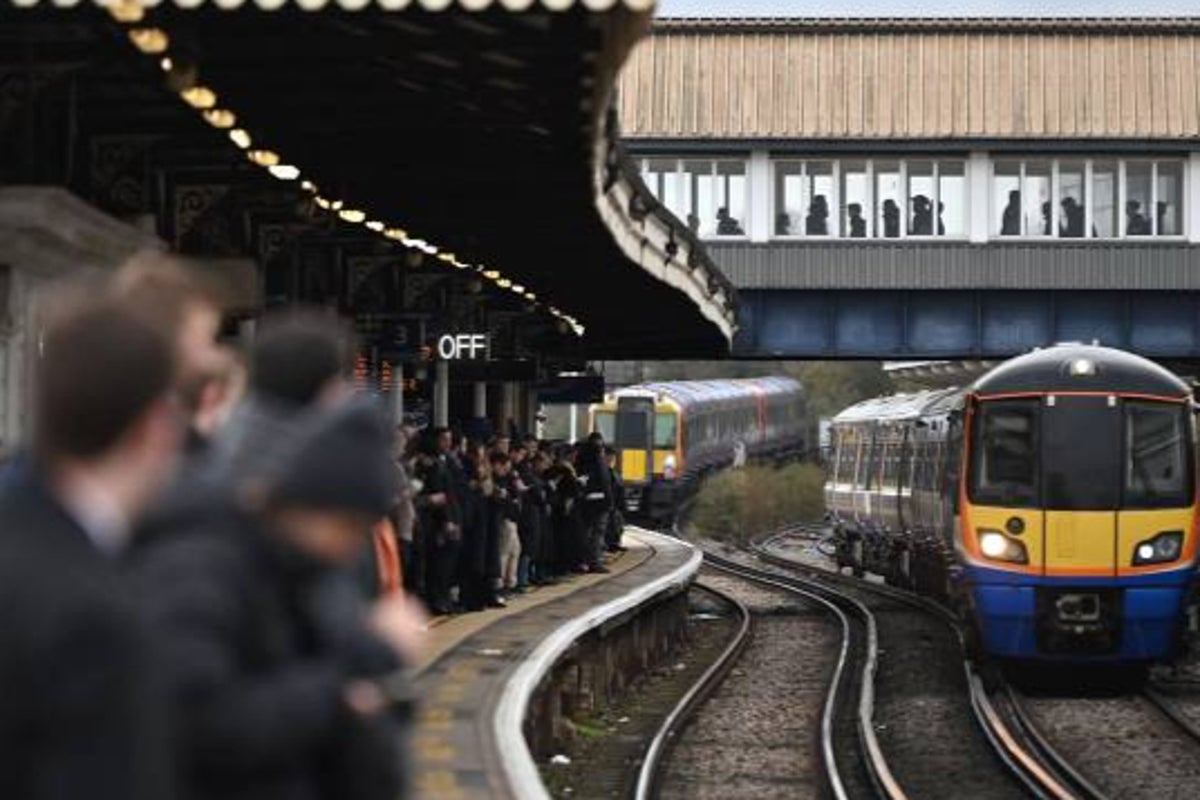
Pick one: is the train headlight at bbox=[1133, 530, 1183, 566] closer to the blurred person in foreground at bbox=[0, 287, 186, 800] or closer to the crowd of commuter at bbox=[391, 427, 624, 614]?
the crowd of commuter at bbox=[391, 427, 624, 614]

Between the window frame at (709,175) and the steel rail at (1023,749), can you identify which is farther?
the window frame at (709,175)

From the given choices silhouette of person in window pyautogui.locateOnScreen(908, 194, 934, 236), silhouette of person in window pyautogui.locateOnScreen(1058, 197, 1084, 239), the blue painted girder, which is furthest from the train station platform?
silhouette of person in window pyautogui.locateOnScreen(1058, 197, 1084, 239)

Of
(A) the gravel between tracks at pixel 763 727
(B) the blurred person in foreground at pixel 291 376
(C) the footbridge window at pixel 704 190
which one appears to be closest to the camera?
(B) the blurred person in foreground at pixel 291 376

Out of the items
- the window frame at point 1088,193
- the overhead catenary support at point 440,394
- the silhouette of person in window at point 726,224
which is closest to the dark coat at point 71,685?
the overhead catenary support at point 440,394

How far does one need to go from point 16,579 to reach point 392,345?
1723 cm

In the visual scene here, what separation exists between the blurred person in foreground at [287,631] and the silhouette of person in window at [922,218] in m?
33.3

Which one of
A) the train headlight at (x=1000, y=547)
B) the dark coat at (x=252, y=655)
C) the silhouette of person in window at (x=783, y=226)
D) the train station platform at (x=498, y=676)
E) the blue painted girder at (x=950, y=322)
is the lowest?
the train station platform at (x=498, y=676)

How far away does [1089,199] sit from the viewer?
122 feet

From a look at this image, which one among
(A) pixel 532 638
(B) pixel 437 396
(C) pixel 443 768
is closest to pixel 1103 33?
(B) pixel 437 396

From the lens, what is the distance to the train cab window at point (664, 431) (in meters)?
50.2

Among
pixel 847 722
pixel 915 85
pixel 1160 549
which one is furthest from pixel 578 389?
pixel 1160 549

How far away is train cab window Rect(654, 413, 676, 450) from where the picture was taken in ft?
165

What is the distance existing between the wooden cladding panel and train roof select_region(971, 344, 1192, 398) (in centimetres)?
1771

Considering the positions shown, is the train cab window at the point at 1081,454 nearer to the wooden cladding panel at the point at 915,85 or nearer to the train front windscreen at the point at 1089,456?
the train front windscreen at the point at 1089,456
